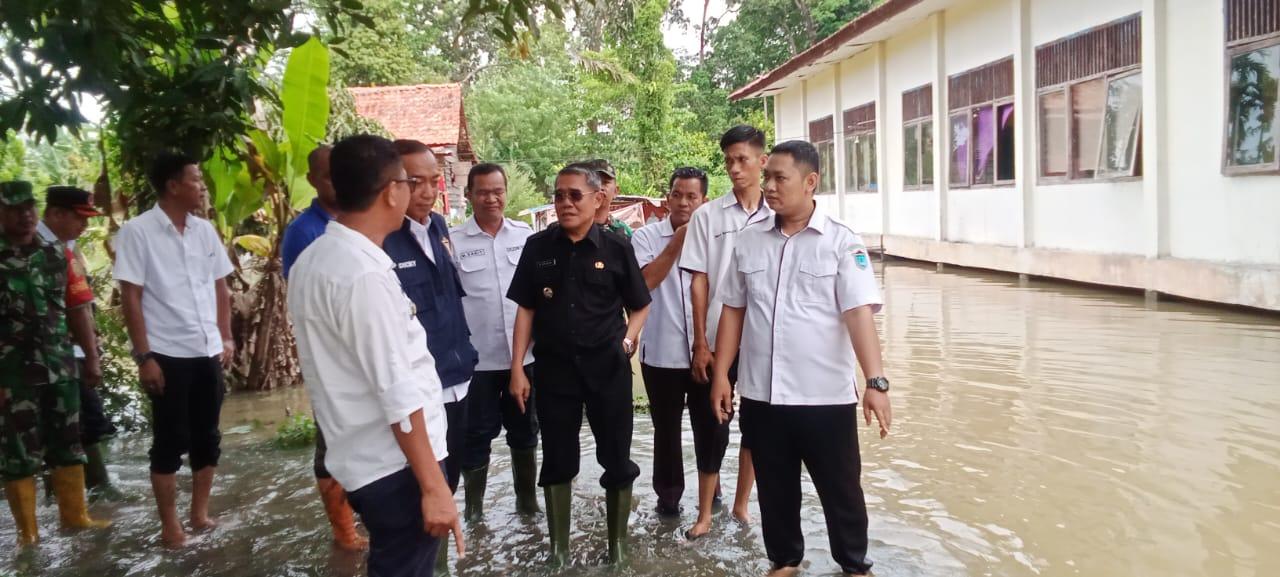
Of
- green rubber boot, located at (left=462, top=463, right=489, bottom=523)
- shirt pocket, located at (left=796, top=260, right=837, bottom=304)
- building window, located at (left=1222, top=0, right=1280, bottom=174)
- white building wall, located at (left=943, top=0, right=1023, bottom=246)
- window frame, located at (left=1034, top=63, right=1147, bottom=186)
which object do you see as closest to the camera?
shirt pocket, located at (left=796, top=260, right=837, bottom=304)

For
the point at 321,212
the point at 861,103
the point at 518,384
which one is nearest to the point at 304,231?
the point at 321,212

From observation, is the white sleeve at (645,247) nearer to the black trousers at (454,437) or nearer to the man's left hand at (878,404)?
the black trousers at (454,437)

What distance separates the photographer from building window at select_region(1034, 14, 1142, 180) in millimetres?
11234

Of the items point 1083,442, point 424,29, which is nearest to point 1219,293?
point 1083,442

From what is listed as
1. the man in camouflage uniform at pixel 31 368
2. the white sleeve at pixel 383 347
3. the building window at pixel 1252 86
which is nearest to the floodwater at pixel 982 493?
the man in camouflage uniform at pixel 31 368

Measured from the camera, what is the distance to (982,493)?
15.8 feet

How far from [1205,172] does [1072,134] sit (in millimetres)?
2803

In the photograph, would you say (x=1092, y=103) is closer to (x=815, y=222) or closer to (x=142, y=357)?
(x=815, y=222)

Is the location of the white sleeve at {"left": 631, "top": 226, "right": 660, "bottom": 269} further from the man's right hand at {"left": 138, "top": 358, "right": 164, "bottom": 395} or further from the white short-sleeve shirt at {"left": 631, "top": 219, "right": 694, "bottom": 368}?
the man's right hand at {"left": 138, "top": 358, "right": 164, "bottom": 395}

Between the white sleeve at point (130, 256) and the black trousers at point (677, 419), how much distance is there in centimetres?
234

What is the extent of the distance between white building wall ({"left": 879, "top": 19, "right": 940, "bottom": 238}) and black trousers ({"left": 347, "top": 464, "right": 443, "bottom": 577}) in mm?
15297

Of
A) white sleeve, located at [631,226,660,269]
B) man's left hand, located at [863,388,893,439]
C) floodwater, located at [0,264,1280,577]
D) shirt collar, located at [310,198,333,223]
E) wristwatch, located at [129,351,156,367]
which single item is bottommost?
floodwater, located at [0,264,1280,577]

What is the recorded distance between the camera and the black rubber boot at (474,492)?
15.7 feet

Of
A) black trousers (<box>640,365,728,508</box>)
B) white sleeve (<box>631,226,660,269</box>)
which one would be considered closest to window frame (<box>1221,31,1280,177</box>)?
white sleeve (<box>631,226,660,269</box>)
